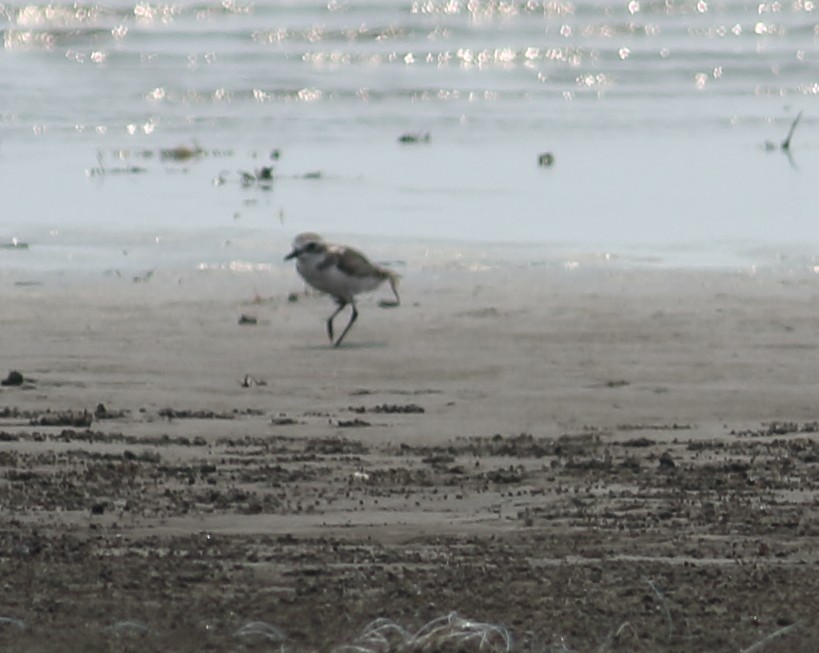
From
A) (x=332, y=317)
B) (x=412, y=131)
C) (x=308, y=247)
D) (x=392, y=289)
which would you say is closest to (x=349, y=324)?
(x=332, y=317)

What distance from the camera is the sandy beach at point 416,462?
5402 millimetres

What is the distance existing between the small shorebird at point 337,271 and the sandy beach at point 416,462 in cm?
18

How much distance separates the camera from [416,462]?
729 cm

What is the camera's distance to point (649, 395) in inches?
343

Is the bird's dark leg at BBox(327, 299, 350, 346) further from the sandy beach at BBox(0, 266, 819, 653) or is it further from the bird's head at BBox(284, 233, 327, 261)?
the bird's head at BBox(284, 233, 327, 261)

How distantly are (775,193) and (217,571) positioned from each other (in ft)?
32.1

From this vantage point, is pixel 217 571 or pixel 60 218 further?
pixel 60 218

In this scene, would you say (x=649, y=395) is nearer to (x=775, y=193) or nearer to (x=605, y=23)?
(x=775, y=193)

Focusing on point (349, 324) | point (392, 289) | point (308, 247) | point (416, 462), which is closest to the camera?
point (416, 462)

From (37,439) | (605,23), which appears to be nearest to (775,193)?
(37,439)

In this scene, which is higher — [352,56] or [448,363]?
[352,56]

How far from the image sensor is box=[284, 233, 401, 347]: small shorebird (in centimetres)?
1049

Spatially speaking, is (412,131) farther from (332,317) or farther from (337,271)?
(332,317)

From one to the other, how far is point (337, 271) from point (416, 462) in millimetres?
3307
